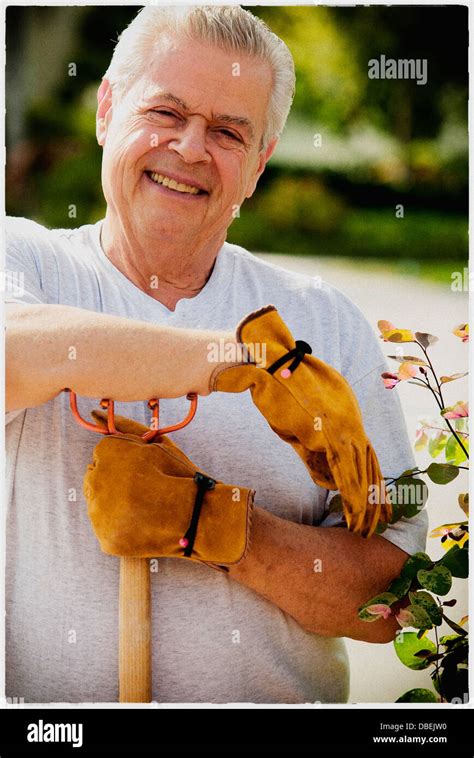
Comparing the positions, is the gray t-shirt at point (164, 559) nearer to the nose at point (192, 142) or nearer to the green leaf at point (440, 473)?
the green leaf at point (440, 473)

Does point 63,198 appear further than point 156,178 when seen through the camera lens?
Yes

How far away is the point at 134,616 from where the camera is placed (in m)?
1.83

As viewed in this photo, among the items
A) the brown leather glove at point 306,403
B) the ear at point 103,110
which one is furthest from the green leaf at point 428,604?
the ear at point 103,110

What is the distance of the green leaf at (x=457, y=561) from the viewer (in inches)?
81.4

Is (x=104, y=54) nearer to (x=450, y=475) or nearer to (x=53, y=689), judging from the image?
(x=450, y=475)

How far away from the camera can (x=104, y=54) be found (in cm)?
201

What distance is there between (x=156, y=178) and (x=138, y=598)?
2.74 ft

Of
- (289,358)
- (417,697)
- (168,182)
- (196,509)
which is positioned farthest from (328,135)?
(417,697)

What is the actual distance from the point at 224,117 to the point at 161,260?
32 centimetres

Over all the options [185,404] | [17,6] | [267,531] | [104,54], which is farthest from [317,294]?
[17,6]

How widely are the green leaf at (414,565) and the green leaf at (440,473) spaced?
0.17m

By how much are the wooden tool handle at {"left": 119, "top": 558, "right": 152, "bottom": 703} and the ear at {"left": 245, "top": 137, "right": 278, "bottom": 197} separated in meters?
0.81

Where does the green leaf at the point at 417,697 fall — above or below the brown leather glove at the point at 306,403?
below

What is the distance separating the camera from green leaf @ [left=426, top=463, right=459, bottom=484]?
2.06m
